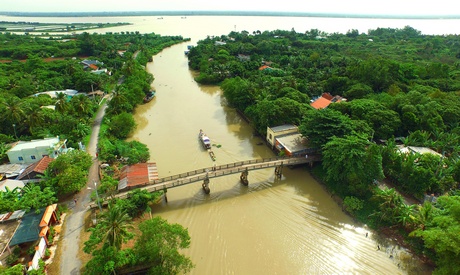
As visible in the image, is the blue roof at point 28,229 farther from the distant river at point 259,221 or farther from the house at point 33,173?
the distant river at point 259,221

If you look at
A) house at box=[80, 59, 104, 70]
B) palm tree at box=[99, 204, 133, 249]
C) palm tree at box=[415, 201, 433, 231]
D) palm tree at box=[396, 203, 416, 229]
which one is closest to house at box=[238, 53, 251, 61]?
house at box=[80, 59, 104, 70]

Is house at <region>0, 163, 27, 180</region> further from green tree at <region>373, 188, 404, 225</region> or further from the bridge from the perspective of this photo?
green tree at <region>373, 188, 404, 225</region>

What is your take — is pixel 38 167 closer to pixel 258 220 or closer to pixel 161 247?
pixel 161 247

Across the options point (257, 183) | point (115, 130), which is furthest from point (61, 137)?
point (257, 183)

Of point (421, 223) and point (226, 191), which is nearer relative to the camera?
point (421, 223)

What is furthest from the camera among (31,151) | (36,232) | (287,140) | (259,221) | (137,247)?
(287,140)

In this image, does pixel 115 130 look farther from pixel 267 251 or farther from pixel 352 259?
pixel 352 259

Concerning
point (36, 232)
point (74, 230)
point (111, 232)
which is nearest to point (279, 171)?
point (111, 232)
